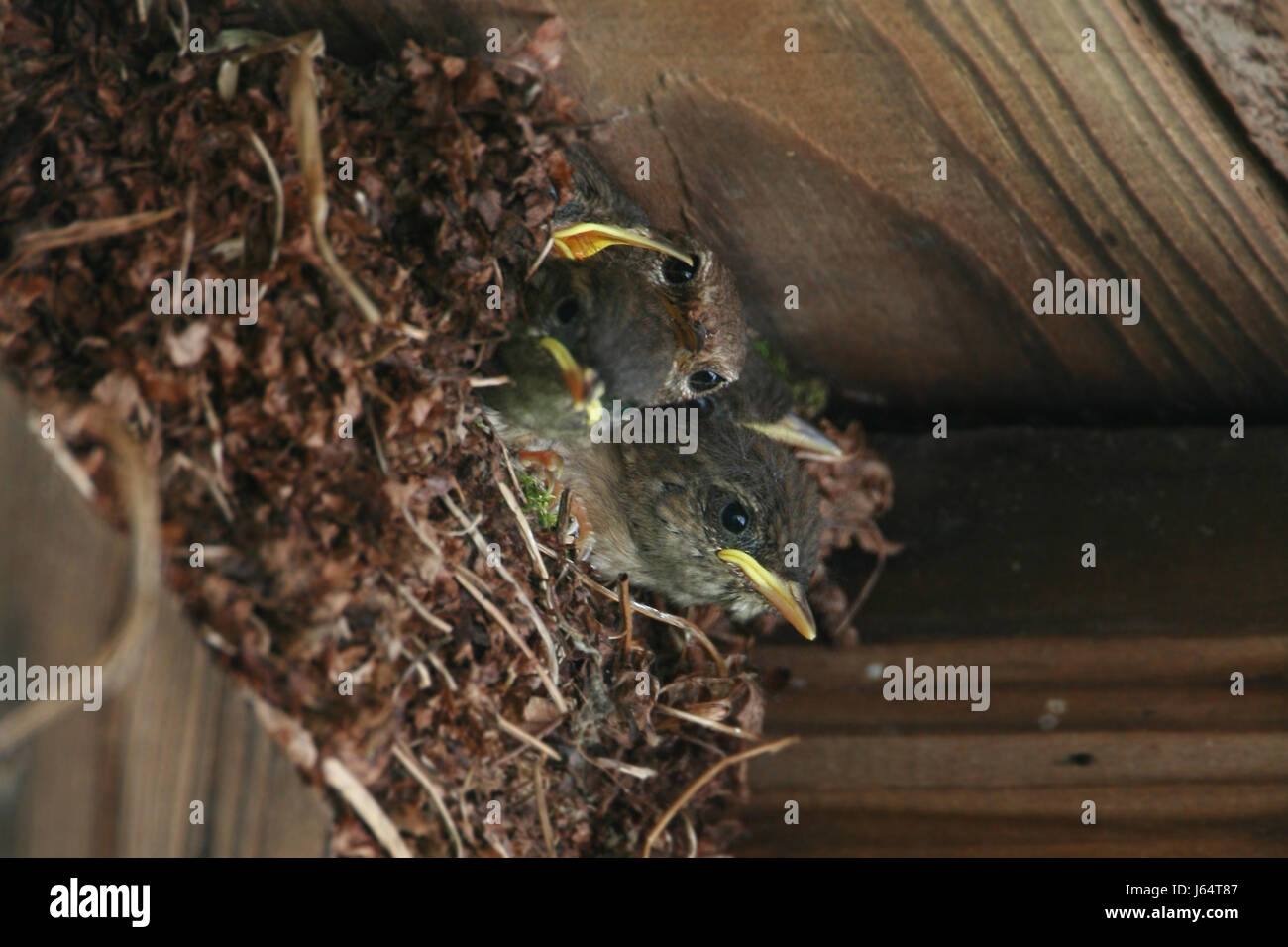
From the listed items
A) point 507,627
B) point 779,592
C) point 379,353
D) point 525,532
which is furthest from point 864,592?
point 379,353

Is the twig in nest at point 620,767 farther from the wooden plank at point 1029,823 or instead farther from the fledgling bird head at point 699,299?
the fledgling bird head at point 699,299

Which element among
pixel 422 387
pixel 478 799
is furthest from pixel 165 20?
pixel 478 799

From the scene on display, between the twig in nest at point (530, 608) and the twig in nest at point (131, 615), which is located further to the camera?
→ the twig in nest at point (530, 608)

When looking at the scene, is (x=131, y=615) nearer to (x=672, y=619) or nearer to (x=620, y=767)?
(x=620, y=767)

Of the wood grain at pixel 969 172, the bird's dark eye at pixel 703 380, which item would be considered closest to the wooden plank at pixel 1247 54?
the wood grain at pixel 969 172

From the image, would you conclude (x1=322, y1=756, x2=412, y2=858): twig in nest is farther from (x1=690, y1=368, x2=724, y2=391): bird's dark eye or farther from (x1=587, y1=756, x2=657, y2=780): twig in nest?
(x1=690, y1=368, x2=724, y2=391): bird's dark eye
